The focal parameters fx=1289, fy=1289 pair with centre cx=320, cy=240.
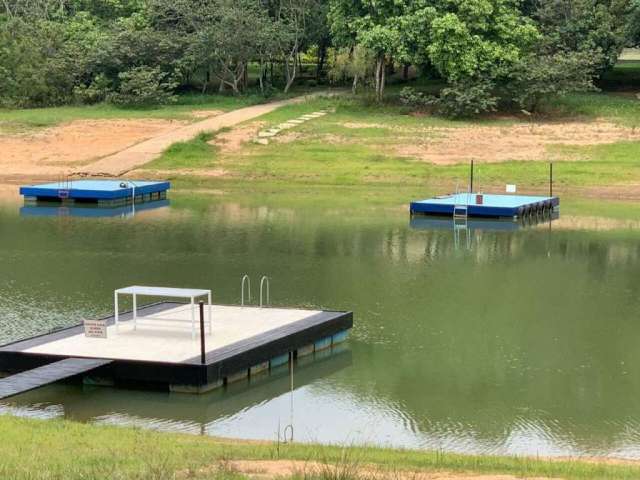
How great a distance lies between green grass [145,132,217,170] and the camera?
4362 cm

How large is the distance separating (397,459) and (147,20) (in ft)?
152

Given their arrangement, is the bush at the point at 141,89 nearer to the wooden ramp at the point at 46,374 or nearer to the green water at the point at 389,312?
the green water at the point at 389,312

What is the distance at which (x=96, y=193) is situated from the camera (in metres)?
37.9

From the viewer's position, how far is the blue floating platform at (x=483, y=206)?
115 feet

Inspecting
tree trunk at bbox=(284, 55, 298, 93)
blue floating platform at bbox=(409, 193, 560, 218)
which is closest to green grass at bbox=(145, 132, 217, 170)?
blue floating platform at bbox=(409, 193, 560, 218)

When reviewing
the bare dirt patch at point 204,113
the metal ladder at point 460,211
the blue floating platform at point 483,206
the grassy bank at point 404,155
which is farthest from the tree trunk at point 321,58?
the metal ladder at point 460,211

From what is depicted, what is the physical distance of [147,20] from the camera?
56188 mm

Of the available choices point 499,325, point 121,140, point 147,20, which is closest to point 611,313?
point 499,325

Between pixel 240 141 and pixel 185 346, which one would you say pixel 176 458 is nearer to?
pixel 185 346

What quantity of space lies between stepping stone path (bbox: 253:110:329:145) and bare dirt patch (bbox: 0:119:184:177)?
13.2 ft

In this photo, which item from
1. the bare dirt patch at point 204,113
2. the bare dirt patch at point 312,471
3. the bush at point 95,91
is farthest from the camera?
the bush at point 95,91

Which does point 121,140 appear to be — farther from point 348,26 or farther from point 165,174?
point 348,26

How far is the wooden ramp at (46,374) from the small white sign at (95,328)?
96 cm

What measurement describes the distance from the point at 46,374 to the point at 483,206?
21032mm
